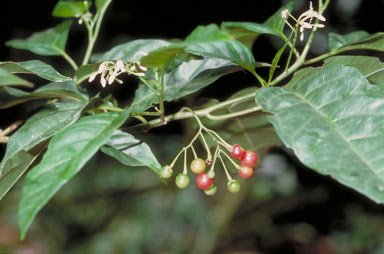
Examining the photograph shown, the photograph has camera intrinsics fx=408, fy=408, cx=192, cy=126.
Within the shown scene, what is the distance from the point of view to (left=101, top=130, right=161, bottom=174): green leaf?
3.35 feet

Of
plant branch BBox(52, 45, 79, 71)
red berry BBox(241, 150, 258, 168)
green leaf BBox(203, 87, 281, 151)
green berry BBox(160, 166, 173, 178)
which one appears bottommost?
green leaf BBox(203, 87, 281, 151)

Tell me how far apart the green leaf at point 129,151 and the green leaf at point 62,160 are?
0.16 meters

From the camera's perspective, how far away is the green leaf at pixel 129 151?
1021mm

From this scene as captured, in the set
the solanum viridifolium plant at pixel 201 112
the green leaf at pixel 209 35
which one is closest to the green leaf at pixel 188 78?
the solanum viridifolium plant at pixel 201 112

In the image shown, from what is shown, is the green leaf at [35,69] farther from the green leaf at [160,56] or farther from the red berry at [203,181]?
the red berry at [203,181]

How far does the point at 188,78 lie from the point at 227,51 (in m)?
0.19

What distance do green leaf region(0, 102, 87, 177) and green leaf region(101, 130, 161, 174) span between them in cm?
11

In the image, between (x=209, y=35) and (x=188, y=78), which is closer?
(x=209, y=35)

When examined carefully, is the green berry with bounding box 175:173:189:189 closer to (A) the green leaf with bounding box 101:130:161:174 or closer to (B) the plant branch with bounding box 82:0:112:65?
(A) the green leaf with bounding box 101:130:161:174

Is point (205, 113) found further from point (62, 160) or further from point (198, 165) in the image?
point (62, 160)

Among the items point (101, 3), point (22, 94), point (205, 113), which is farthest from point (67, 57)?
Result: point (205, 113)

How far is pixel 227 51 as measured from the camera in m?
1.05

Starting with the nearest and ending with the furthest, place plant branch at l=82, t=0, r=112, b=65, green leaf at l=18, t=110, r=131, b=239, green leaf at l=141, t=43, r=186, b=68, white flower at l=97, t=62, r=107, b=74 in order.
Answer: green leaf at l=18, t=110, r=131, b=239 → green leaf at l=141, t=43, r=186, b=68 → white flower at l=97, t=62, r=107, b=74 → plant branch at l=82, t=0, r=112, b=65

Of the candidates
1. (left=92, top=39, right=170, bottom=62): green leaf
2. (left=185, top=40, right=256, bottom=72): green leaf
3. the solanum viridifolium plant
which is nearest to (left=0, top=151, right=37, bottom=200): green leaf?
the solanum viridifolium plant
